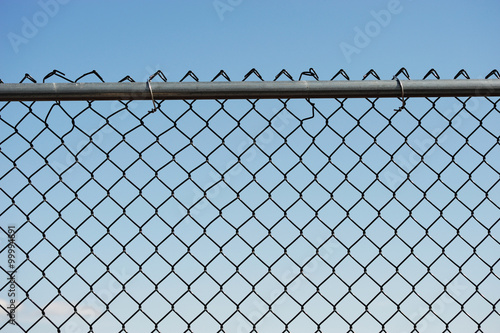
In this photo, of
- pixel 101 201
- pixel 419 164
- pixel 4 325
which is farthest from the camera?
pixel 419 164

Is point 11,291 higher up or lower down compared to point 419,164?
lower down

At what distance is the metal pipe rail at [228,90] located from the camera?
104 inches

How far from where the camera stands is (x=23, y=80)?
2.68 m

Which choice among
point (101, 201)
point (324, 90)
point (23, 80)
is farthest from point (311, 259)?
point (23, 80)

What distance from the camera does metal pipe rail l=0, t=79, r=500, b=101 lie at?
264 centimetres

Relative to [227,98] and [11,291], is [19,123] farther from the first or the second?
[227,98]

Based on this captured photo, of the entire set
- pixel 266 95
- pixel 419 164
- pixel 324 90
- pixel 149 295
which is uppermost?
pixel 419 164

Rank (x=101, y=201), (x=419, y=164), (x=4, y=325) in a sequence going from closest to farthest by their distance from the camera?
(x=4, y=325)
(x=101, y=201)
(x=419, y=164)

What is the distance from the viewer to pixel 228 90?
2693mm

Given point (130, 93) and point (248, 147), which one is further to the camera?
point (248, 147)

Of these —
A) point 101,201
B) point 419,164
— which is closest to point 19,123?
point 101,201

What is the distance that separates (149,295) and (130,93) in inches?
36.9

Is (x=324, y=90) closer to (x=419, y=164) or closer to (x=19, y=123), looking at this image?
(x=419, y=164)

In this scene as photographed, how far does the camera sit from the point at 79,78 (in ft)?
8.80
